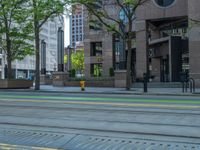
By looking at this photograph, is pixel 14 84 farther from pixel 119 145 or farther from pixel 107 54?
pixel 107 54

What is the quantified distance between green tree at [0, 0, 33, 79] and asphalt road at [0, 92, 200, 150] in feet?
82.6

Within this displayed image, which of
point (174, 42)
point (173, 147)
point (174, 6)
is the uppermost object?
point (174, 6)

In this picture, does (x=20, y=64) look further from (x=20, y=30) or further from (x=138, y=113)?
(x=138, y=113)

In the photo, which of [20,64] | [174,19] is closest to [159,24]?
[174,19]

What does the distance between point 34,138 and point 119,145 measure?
210 cm

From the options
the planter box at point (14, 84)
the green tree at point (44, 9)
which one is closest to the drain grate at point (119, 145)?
the green tree at point (44, 9)

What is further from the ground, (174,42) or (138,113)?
(174,42)

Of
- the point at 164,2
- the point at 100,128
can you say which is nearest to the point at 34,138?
the point at 100,128

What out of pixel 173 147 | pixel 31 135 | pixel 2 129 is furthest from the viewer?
pixel 2 129

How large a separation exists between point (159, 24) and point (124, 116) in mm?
46651

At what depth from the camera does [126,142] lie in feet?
29.3

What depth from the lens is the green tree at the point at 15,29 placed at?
129 feet

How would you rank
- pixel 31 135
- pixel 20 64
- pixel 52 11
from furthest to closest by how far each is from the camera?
pixel 20 64 → pixel 52 11 → pixel 31 135

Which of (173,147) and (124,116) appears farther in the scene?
(124,116)
